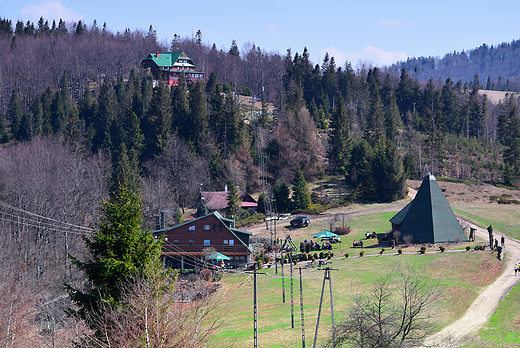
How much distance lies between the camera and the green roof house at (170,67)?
124 metres

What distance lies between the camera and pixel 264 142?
311 feet

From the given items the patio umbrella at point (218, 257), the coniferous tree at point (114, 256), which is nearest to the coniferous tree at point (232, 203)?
the patio umbrella at point (218, 257)

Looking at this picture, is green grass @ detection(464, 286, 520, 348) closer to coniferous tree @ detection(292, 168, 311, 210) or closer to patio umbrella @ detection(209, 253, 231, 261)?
patio umbrella @ detection(209, 253, 231, 261)

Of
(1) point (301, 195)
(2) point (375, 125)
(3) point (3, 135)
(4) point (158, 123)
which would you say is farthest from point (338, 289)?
(3) point (3, 135)

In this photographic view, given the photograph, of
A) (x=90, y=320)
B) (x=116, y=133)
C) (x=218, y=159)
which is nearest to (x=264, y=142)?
(x=218, y=159)

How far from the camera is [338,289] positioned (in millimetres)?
39781

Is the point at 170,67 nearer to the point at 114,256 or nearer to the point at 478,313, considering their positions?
the point at 478,313

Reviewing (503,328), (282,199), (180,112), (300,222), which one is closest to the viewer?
(503,328)

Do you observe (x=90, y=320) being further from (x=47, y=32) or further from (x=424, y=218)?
(x=47, y=32)

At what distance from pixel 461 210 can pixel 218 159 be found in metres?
39.5

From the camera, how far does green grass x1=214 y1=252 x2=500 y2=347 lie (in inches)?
1267

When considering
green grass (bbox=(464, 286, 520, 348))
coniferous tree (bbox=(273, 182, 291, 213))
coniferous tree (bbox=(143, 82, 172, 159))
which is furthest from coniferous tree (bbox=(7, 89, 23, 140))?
green grass (bbox=(464, 286, 520, 348))

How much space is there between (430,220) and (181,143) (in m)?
49.2

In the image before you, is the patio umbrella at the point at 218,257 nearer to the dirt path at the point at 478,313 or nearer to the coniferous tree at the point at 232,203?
the coniferous tree at the point at 232,203
